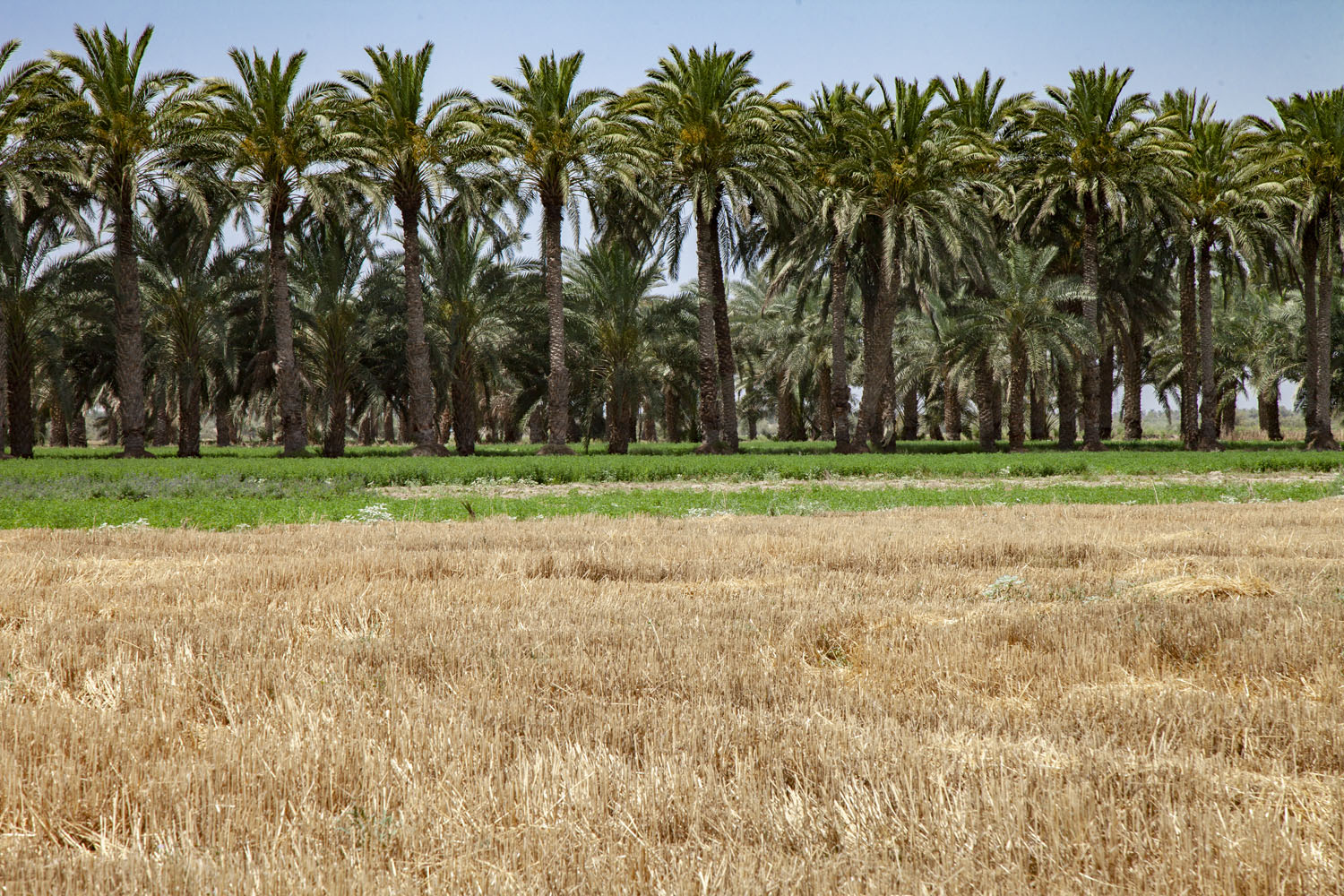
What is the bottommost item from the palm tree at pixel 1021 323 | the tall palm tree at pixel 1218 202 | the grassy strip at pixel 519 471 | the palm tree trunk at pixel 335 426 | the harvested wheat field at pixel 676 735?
the harvested wheat field at pixel 676 735

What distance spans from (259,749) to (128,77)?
33.9 meters

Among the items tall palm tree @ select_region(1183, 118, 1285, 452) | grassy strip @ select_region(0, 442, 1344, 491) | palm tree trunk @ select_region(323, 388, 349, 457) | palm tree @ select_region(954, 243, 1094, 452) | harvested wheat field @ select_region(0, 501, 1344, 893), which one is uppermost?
tall palm tree @ select_region(1183, 118, 1285, 452)

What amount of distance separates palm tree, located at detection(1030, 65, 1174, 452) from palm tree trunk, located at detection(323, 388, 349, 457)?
28.3m

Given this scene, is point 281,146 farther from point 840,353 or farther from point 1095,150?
point 1095,150

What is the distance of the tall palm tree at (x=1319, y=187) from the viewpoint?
113 feet

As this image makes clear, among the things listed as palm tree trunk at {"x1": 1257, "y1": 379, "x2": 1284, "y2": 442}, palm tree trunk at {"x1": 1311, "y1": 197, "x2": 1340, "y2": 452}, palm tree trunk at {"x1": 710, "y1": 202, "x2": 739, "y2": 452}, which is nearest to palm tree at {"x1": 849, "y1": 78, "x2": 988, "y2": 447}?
palm tree trunk at {"x1": 710, "y1": 202, "x2": 739, "y2": 452}

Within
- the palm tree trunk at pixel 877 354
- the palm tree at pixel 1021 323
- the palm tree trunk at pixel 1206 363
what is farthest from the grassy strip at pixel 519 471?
the palm tree at pixel 1021 323

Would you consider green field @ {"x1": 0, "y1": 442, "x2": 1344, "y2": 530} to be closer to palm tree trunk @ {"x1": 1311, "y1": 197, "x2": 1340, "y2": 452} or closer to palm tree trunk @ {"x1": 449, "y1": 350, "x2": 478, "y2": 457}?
palm tree trunk @ {"x1": 1311, "y1": 197, "x2": 1340, "y2": 452}

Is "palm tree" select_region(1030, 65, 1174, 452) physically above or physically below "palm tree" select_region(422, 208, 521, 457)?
above

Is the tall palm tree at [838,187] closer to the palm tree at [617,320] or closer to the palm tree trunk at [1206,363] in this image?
the palm tree at [617,320]

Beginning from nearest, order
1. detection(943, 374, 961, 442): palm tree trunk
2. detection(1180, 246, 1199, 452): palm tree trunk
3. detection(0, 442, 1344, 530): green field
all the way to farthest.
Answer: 1. detection(0, 442, 1344, 530): green field
2. detection(1180, 246, 1199, 452): palm tree trunk
3. detection(943, 374, 961, 442): palm tree trunk

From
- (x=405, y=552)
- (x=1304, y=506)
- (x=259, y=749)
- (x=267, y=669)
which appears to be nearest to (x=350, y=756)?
(x=259, y=749)

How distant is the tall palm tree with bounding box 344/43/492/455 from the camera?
1223 inches

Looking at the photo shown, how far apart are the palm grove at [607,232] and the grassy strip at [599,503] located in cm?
1601
